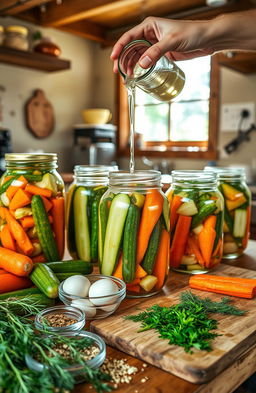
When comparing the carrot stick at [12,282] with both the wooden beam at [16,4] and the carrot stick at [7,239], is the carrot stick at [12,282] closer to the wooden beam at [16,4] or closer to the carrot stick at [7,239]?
the carrot stick at [7,239]

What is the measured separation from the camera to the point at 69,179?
8.91ft

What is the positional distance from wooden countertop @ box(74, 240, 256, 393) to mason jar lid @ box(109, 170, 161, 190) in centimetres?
32

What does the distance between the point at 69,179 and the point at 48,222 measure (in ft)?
6.04

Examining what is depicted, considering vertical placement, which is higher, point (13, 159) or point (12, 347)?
point (13, 159)

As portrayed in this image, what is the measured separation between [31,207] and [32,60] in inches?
116

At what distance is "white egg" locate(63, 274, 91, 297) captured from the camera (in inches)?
28.0

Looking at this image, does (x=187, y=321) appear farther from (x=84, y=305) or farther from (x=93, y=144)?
(x=93, y=144)

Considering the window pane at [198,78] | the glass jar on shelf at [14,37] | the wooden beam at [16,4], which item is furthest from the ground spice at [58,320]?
the window pane at [198,78]

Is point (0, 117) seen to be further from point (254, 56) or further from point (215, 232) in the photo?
point (215, 232)

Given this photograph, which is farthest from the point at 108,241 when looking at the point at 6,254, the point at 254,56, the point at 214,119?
the point at 214,119

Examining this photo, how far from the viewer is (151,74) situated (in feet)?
2.91

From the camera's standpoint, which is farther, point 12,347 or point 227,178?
point 227,178

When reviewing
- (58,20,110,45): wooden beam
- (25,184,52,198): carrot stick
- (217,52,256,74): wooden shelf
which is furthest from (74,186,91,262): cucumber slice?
(58,20,110,45): wooden beam

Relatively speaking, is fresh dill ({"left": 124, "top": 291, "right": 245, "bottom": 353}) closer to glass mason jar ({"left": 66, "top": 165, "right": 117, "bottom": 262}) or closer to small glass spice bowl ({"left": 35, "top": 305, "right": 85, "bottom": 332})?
small glass spice bowl ({"left": 35, "top": 305, "right": 85, "bottom": 332})
